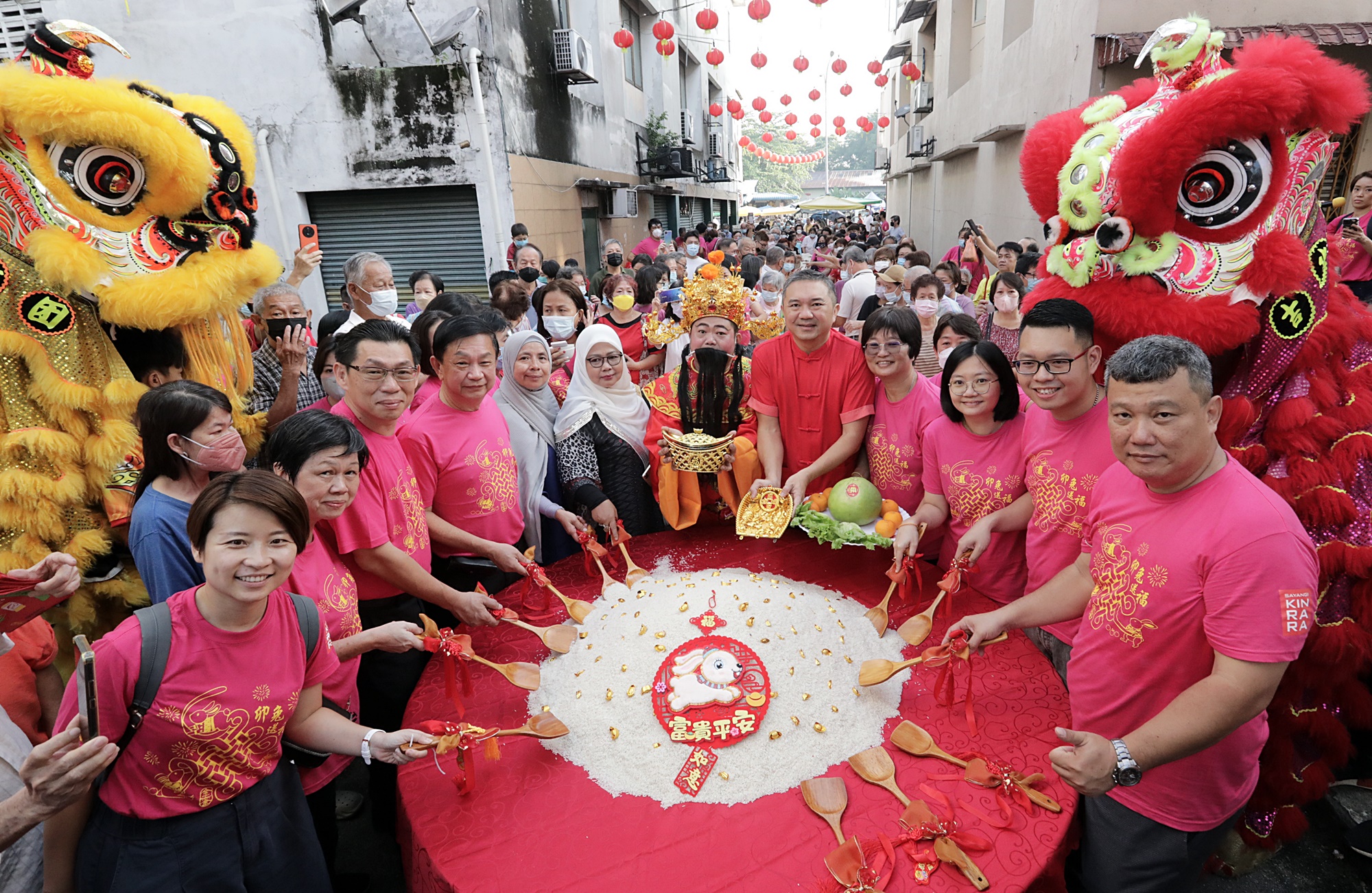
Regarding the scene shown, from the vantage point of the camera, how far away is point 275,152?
27.1 feet

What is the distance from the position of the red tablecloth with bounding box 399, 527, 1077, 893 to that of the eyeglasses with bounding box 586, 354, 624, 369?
1707mm

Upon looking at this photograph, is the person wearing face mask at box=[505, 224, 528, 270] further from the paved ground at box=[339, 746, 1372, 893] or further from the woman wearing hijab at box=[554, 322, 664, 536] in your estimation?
the paved ground at box=[339, 746, 1372, 893]

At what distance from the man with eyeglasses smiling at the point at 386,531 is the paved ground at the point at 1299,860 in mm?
367

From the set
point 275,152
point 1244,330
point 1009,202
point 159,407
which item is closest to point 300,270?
point 159,407

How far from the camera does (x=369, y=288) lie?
193 inches

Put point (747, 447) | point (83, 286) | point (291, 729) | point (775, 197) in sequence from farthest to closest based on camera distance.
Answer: point (775, 197) < point (747, 447) < point (83, 286) < point (291, 729)

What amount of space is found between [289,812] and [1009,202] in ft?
36.5

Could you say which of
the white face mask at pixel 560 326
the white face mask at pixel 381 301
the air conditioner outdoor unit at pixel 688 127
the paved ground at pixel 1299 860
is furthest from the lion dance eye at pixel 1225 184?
the air conditioner outdoor unit at pixel 688 127

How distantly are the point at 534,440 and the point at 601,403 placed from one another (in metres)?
0.37

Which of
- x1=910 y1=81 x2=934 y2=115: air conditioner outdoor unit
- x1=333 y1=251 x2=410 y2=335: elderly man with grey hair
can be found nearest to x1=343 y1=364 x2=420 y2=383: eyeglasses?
x1=333 y1=251 x2=410 y2=335: elderly man with grey hair

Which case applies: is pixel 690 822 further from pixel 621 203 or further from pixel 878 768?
pixel 621 203

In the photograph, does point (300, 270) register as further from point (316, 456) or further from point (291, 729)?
point (291, 729)

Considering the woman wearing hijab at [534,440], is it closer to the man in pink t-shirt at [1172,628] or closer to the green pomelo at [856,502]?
the green pomelo at [856,502]

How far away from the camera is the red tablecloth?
5.22 ft
